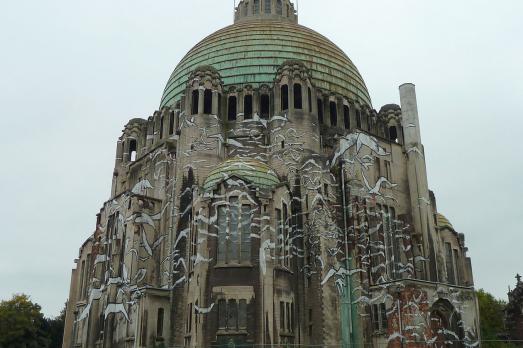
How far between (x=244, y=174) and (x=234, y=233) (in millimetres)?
3491

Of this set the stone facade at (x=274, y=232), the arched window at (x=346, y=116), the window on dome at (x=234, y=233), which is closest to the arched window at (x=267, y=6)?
the stone facade at (x=274, y=232)

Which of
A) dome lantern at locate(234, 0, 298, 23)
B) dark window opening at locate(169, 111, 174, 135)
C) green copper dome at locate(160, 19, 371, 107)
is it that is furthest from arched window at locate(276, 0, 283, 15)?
dark window opening at locate(169, 111, 174, 135)

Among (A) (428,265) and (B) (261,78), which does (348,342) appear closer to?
(A) (428,265)

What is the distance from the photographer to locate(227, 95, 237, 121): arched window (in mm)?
40625

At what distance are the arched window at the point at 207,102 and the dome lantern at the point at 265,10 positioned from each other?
15857 millimetres

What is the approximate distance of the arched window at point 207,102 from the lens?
1542 inches

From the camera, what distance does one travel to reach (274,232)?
105ft

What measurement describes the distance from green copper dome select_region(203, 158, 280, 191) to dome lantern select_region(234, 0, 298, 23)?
23.1m

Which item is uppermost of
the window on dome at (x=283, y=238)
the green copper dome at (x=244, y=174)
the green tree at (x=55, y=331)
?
the green copper dome at (x=244, y=174)

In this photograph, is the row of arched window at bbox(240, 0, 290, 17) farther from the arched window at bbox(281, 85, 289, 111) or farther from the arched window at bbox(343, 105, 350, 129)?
the arched window at bbox(281, 85, 289, 111)

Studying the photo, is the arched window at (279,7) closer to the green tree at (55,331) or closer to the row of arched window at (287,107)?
the row of arched window at (287,107)

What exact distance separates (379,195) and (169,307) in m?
14.8

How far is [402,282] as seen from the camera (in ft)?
103

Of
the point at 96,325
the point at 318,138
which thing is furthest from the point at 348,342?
the point at 96,325
